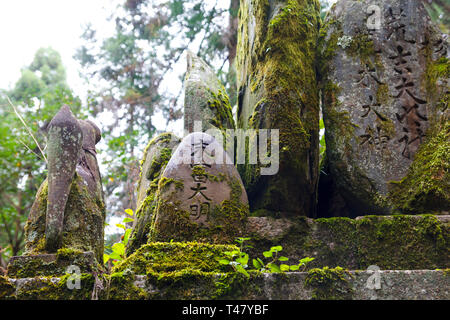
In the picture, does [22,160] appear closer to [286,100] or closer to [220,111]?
[220,111]

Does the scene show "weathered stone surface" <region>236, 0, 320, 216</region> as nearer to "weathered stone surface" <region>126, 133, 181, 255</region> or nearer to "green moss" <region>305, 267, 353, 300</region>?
"weathered stone surface" <region>126, 133, 181, 255</region>

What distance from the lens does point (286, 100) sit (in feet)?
8.98

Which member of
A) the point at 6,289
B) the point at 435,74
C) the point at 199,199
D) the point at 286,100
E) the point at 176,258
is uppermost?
the point at 435,74

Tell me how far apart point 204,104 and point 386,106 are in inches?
49.0

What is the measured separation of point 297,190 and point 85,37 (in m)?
8.89

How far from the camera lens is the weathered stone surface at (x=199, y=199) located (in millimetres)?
2406

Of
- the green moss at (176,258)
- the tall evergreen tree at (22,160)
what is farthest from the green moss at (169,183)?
the tall evergreen tree at (22,160)

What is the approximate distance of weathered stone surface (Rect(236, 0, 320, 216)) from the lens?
2.67 m

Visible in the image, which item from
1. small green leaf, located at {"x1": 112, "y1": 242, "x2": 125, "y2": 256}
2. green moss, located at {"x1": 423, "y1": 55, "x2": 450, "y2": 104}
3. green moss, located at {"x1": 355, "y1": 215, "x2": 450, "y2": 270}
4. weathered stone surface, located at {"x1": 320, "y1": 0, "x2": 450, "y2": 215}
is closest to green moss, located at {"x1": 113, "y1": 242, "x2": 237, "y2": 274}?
green moss, located at {"x1": 355, "y1": 215, "x2": 450, "y2": 270}

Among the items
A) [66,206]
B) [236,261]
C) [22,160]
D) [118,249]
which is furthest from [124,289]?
[22,160]

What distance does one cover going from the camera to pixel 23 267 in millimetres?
2016

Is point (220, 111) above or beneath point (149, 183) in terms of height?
above
